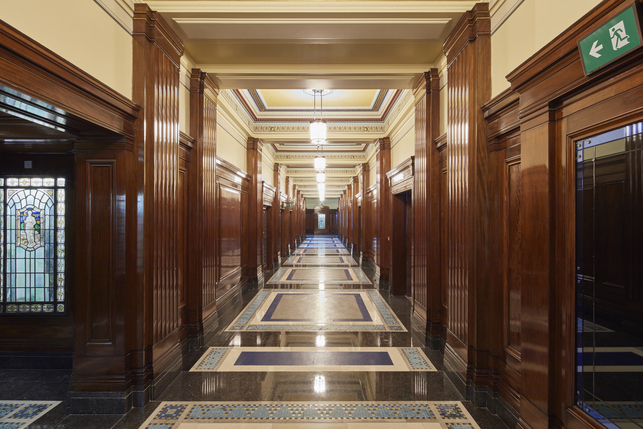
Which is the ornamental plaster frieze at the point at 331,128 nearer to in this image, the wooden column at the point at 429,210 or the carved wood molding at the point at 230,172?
the carved wood molding at the point at 230,172

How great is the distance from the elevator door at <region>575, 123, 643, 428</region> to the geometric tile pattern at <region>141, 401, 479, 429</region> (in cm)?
118

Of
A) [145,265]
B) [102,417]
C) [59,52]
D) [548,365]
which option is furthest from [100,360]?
[548,365]

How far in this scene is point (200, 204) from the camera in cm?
468

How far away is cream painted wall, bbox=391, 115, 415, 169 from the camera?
6.20m

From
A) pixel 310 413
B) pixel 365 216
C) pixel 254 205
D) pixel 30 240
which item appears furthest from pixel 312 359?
pixel 365 216

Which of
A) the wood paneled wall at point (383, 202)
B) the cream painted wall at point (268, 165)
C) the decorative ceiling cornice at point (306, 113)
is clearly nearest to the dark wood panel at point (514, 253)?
the wood paneled wall at point (383, 202)

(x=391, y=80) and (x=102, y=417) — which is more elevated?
(x=391, y=80)

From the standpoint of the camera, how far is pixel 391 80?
510cm

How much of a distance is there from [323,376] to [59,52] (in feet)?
11.8

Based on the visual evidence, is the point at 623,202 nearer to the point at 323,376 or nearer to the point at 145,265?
the point at 323,376

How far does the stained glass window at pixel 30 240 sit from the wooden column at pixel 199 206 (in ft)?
4.69

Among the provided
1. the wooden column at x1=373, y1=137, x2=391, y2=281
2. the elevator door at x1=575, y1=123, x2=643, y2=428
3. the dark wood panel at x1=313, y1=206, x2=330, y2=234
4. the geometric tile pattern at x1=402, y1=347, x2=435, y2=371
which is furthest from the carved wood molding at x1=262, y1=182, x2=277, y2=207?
the dark wood panel at x1=313, y1=206, x2=330, y2=234

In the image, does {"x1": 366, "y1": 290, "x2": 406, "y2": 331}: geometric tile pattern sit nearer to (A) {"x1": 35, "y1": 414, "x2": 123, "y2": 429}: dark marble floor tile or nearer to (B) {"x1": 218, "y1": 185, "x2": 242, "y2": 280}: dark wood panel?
(B) {"x1": 218, "y1": 185, "x2": 242, "y2": 280}: dark wood panel

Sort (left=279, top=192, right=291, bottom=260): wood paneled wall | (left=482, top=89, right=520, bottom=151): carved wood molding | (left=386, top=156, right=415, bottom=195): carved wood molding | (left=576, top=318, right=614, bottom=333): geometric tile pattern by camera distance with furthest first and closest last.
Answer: (left=279, top=192, right=291, bottom=260): wood paneled wall, (left=386, top=156, right=415, bottom=195): carved wood molding, (left=482, top=89, right=520, bottom=151): carved wood molding, (left=576, top=318, right=614, bottom=333): geometric tile pattern
